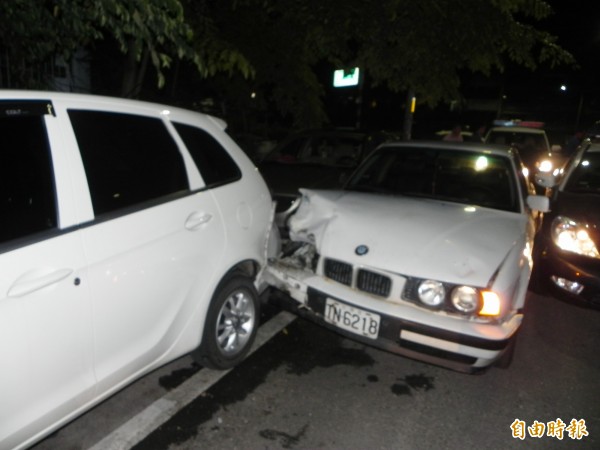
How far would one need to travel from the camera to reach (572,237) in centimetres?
400

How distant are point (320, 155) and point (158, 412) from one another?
15.8 ft

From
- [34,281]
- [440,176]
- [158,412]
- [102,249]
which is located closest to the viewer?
[34,281]

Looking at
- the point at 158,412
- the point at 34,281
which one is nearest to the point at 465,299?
the point at 158,412

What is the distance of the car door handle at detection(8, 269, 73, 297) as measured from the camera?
5.94 feet

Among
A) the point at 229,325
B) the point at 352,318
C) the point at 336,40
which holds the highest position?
the point at 336,40

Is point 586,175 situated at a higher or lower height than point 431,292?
higher

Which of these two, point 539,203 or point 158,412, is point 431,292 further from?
point 158,412

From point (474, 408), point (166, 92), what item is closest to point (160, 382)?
point (474, 408)

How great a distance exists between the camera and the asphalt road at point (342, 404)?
264 centimetres

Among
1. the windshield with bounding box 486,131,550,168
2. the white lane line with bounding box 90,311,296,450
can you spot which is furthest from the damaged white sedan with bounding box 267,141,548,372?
the windshield with bounding box 486,131,550,168

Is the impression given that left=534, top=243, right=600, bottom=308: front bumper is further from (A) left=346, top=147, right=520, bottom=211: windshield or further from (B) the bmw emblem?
(B) the bmw emblem

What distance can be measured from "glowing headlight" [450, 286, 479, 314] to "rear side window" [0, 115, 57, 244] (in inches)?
88.6

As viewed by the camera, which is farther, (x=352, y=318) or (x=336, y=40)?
(x=336, y=40)

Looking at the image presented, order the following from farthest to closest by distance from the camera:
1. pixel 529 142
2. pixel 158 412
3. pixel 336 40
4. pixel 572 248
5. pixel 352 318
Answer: pixel 529 142 < pixel 336 40 < pixel 572 248 < pixel 352 318 < pixel 158 412
